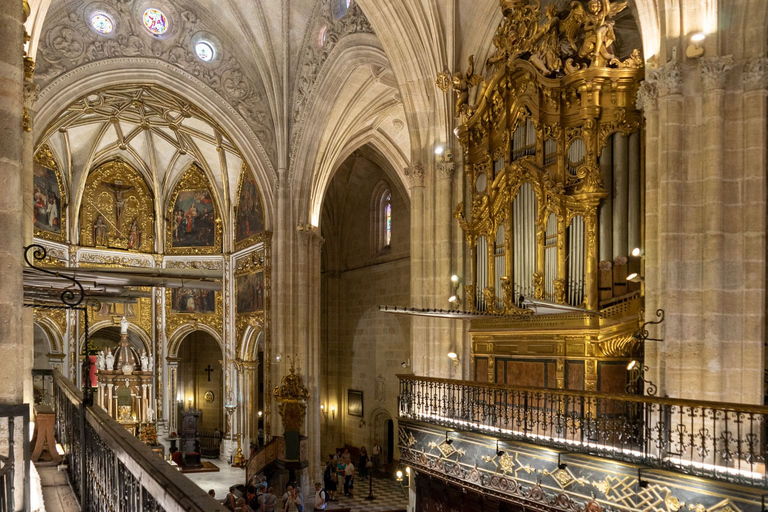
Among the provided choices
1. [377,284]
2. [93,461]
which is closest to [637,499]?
[93,461]

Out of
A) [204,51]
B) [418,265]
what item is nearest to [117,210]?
[204,51]

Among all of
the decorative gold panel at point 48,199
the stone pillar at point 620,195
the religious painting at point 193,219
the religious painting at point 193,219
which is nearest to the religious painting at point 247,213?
the religious painting at point 193,219

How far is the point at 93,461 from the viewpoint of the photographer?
5270 mm

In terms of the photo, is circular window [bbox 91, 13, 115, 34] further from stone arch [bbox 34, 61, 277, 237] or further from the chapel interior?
stone arch [bbox 34, 61, 277, 237]

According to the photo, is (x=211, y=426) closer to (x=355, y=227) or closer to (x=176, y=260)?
(x=176, y=260)

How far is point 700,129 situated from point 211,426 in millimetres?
25993

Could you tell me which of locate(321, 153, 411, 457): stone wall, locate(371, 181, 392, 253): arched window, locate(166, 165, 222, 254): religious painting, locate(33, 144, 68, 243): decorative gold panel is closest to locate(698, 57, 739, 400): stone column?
locate(321, 153, 411, 457): stone wall

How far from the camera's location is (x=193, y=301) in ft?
92.3

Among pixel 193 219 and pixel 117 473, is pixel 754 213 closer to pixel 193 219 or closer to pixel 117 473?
pixel 117 473

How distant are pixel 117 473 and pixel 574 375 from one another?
8208mm

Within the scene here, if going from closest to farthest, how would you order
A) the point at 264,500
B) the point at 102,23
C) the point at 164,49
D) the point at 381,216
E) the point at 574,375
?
the point at 574,375 → the point at 264,500 → the point at 102,23 → the point at 164,49 → the point at 381,216

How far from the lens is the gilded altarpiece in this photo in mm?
27266

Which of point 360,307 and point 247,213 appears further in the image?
point 360,307

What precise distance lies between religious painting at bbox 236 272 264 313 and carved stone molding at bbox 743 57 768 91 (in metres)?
17.4
